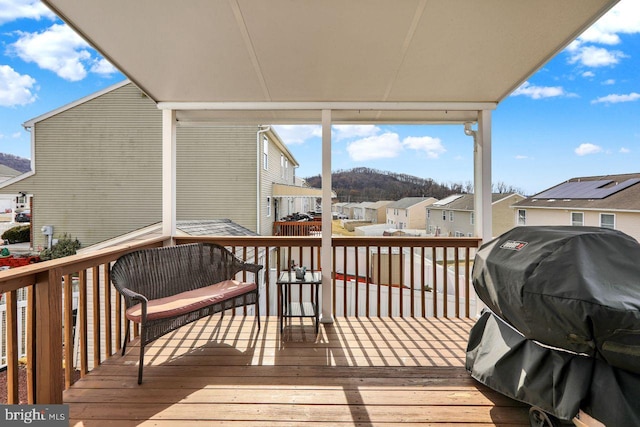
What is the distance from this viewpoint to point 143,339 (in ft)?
7.77

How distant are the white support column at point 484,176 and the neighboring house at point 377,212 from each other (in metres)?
1.13

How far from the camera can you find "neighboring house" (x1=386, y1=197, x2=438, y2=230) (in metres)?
4.08

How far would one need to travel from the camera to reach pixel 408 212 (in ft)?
13.7

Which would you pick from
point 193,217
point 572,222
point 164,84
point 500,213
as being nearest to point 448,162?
point 500,213

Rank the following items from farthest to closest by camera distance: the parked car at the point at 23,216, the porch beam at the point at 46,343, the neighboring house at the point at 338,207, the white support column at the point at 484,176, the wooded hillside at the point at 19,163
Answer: the wooded hillside at the point at 19,163 < the parked car at the point at 23,216 < the neighboring house at the point at 338,207 < the white support column at the point at 484,176 < the porch beam at the point at 46,343

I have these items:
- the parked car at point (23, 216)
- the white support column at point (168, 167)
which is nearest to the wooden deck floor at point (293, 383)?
the white support column at point (168, 167)

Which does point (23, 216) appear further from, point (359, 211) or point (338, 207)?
point (359, 211)

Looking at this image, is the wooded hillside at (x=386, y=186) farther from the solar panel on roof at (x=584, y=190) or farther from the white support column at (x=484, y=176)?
the solar panel on roof at (x=584, y=190)

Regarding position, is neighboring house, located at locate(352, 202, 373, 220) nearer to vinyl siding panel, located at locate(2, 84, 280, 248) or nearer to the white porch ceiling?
the white porch ceiling

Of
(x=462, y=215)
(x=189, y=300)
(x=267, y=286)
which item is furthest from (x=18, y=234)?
(x=462, y=215)

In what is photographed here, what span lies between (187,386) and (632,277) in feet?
9.38

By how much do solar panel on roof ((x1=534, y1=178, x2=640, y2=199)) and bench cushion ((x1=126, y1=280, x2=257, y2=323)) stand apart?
11.0 feet

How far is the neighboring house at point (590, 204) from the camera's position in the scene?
2.58 metres

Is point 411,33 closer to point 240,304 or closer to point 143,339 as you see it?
point 240,304
